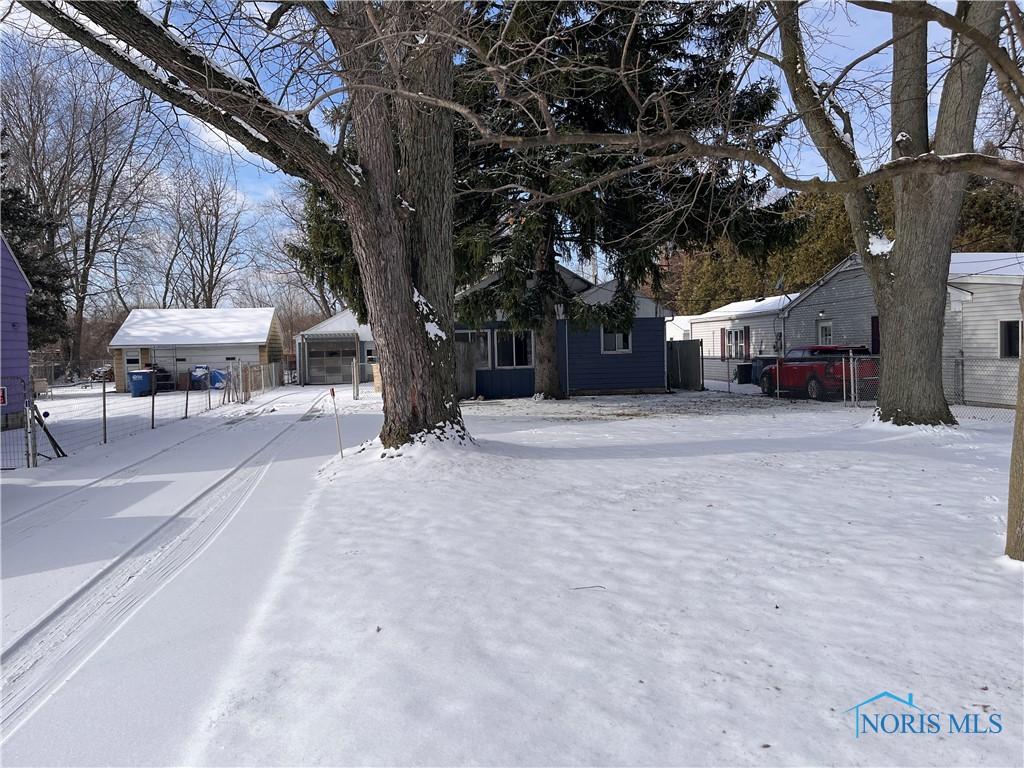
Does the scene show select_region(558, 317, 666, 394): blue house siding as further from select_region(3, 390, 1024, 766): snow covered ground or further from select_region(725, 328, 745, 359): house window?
select_region(3, 390, 1024, 766): snow covered ground

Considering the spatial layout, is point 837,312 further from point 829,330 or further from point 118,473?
point 118,473

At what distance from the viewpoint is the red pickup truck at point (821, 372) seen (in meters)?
16.8

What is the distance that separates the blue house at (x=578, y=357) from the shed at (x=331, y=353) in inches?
601

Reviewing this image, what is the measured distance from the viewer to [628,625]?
364cm

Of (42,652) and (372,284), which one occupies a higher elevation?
(372,284)

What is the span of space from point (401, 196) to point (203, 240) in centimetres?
4848

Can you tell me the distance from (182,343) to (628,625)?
32335 millimetres

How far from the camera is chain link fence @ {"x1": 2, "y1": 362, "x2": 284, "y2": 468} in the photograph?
10406 millimetres

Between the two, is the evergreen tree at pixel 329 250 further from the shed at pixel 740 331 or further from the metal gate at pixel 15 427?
the shed at pixel 740 331

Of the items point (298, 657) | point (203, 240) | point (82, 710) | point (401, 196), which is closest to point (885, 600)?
point (298, 657)

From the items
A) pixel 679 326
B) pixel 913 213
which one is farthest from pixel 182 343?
pixel 913 213

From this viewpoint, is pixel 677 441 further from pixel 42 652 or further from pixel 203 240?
pixel 203 240

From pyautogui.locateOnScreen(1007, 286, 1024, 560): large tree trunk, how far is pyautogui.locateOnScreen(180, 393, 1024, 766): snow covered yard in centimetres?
14

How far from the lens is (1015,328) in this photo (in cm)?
1537
